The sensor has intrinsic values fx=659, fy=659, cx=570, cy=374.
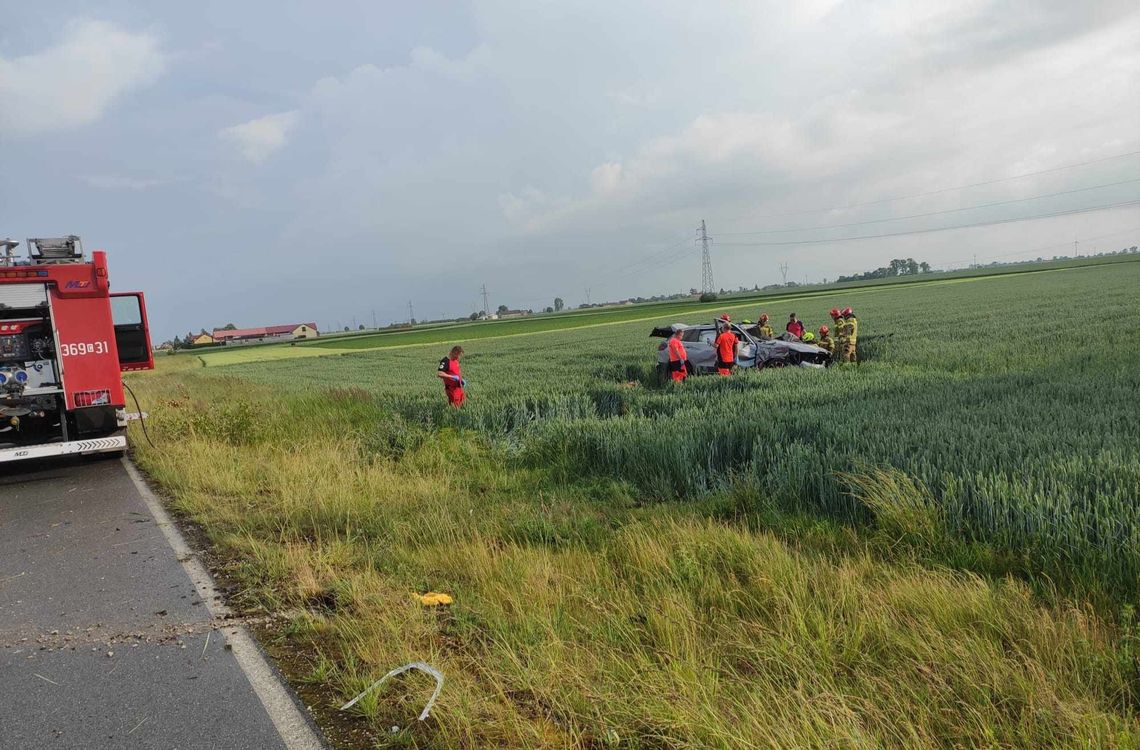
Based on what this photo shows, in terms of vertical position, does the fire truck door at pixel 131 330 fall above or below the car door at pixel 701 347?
above

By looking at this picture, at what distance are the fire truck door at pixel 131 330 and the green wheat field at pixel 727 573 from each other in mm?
2505

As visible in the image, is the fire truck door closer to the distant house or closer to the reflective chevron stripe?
the reflective chevron stripe

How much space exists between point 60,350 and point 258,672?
26.8ft

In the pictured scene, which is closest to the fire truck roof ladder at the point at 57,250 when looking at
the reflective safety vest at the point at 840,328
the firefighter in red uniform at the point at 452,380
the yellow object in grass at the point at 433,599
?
the firefighter in red uniform at the point at 452,380

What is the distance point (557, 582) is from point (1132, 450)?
4.21 meters

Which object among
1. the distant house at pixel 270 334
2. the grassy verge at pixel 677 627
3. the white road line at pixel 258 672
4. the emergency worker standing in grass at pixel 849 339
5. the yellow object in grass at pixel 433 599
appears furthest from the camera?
the distant house at pixel 270 334

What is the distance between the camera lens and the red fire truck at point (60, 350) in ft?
30.2

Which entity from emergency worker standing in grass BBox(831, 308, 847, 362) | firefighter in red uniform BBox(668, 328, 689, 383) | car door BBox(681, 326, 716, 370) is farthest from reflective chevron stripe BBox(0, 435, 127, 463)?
emergency worker standing in grass BBox(831, 308, 847, 362)

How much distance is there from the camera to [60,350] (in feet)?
30.3

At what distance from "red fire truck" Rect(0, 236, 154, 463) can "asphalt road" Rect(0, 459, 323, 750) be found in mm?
3357

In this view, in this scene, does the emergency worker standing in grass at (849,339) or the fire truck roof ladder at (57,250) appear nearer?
the fire truck roof ladder at (57,250)

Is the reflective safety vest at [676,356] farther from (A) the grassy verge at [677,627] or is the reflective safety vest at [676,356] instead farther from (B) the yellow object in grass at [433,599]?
Answer: (B) the yellow object in grass at [433,599]

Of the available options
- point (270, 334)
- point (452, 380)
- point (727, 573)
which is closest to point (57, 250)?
point (452, 380)

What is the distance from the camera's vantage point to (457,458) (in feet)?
28.9
